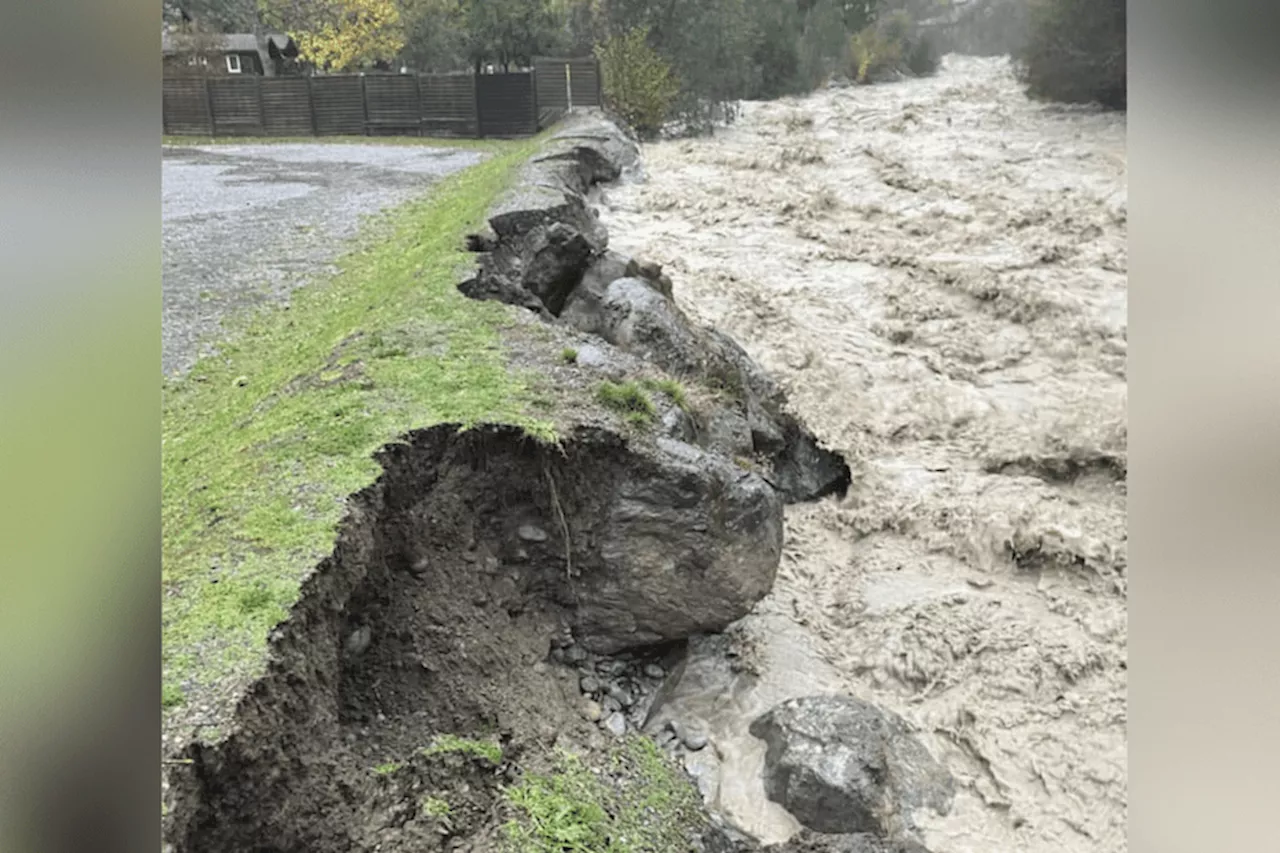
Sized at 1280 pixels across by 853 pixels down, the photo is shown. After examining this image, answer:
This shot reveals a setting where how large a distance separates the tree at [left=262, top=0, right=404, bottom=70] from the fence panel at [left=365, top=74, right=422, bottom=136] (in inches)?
134

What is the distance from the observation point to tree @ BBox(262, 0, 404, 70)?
372 cm

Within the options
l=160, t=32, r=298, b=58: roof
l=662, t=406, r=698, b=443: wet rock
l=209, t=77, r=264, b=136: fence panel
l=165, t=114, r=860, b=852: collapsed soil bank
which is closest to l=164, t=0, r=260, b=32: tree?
l=160, t=32, r=298, b=58: roof

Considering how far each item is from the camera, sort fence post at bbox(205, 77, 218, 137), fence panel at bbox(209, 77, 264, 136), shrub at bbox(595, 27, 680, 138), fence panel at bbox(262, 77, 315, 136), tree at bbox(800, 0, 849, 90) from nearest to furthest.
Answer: tree at bbox(800, 0, 849, 90) → fence post at bbox(205, 77, 218, 137) → fence panel at bbox(209, 77, 264, 136) → shrub at bbox(595, 27, 680, 138) → fence panel at bbox(262, 77, 315, 136)

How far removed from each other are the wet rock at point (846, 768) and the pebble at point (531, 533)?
34.8 inches

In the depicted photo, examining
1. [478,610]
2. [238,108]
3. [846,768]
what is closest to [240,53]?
[478,610]

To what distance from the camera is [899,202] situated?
873 cm

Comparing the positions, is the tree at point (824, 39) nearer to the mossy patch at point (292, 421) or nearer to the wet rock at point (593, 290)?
the mossy patch at point (292, 421)

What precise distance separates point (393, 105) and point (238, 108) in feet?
4.90

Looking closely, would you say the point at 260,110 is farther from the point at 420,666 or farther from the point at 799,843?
the point at 799,843

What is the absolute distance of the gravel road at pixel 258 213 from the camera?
4961mm

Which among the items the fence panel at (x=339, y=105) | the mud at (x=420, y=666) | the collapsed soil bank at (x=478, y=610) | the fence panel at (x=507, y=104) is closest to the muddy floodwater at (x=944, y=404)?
the collapsed soil bank at (x=478, y=610)

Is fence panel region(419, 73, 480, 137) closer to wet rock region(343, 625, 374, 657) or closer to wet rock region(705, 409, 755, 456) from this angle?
wet rock region(705, 409, 755, 456)
